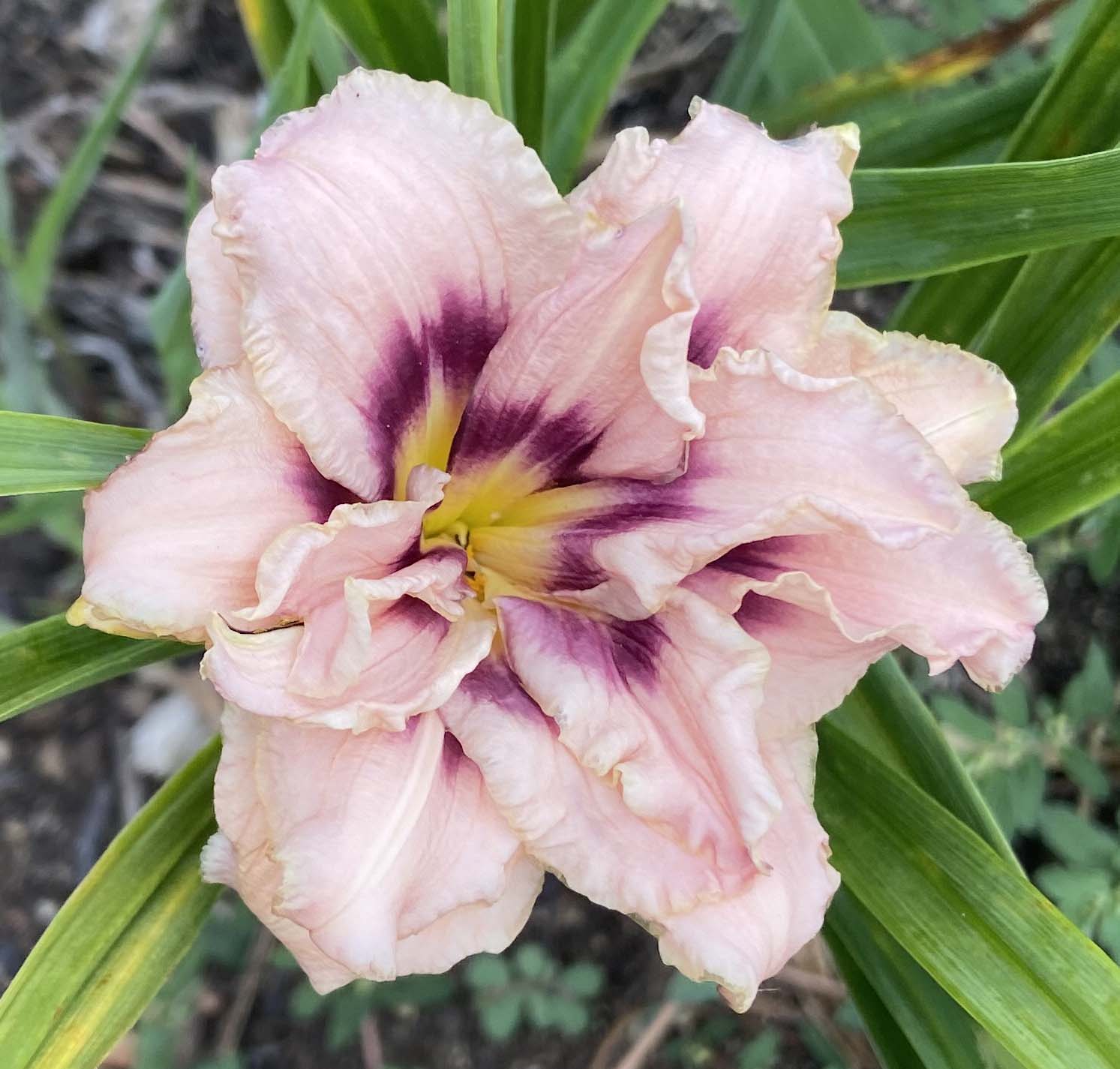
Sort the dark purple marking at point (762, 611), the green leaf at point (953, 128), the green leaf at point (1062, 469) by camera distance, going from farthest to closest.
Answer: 1. the green leaf at point (953, 128)
2. the green leaf at point (1062, 469)
3. the dark purple marking at point (762, 611)

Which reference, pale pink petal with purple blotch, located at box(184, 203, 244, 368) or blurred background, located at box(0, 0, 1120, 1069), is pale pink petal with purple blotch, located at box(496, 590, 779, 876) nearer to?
pale pink petal with purple blotch, located at box(184, 203, 244, 368)

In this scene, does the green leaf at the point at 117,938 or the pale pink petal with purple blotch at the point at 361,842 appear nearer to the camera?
the pale pink petal with purple blotch at the point at 361,842

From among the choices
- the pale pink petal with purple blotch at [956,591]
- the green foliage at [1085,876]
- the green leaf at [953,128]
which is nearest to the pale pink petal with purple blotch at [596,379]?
the pale pink petal with purple blotch at [956,591]

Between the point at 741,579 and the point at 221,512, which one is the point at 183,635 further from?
the point at 741,579

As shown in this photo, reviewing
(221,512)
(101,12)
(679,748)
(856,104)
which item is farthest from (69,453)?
(101,12)

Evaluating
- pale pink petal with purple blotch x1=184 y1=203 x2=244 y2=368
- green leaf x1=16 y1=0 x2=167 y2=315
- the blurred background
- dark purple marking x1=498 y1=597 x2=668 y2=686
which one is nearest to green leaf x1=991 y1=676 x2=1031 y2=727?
the blurred background

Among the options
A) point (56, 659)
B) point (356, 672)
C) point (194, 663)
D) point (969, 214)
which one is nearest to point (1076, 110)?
point (969, 214)

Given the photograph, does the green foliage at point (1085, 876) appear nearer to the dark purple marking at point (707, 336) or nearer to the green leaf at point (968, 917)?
the green leaf at point (968, 917)

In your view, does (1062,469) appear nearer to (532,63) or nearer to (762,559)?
(762,559)
